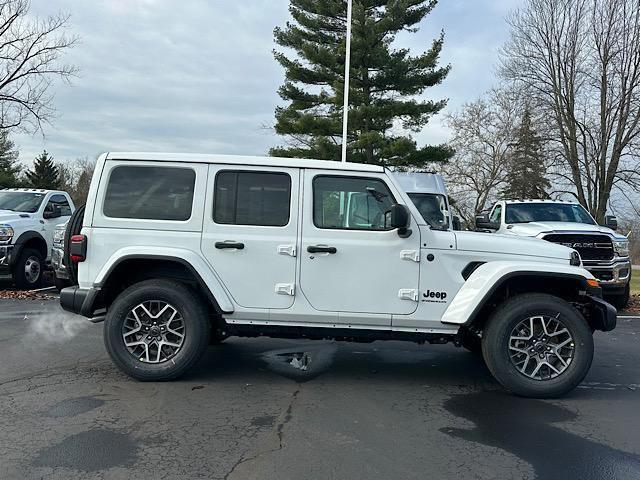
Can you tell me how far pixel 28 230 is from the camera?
11.9m

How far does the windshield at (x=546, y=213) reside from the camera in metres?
11.8

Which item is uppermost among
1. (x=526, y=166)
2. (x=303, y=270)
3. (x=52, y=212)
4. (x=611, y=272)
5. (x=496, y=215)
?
(x=526, y=166)

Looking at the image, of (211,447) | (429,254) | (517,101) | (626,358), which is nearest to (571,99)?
(517,101)

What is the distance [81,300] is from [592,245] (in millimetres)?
8542

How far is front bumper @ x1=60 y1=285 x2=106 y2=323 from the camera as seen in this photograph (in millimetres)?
5562

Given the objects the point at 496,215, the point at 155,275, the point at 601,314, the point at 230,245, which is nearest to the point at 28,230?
the point at 155,275

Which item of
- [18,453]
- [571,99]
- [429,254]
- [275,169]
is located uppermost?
[571,99]

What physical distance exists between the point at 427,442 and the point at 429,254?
1.83 metres

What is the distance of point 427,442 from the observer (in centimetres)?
427

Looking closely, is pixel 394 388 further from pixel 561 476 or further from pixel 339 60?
pixel 339 60

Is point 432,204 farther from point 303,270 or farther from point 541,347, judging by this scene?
point 303,270

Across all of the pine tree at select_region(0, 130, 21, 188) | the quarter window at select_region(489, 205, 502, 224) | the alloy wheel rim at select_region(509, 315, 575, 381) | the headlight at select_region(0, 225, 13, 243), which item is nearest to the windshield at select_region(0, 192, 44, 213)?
the headlight at select_region(0, 225, 13, 243)

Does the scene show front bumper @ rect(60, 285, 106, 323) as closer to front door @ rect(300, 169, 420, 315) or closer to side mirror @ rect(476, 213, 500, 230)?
front door @ rect(300, 169, 420, 315)

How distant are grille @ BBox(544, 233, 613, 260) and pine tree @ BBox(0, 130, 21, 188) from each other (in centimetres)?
4990
